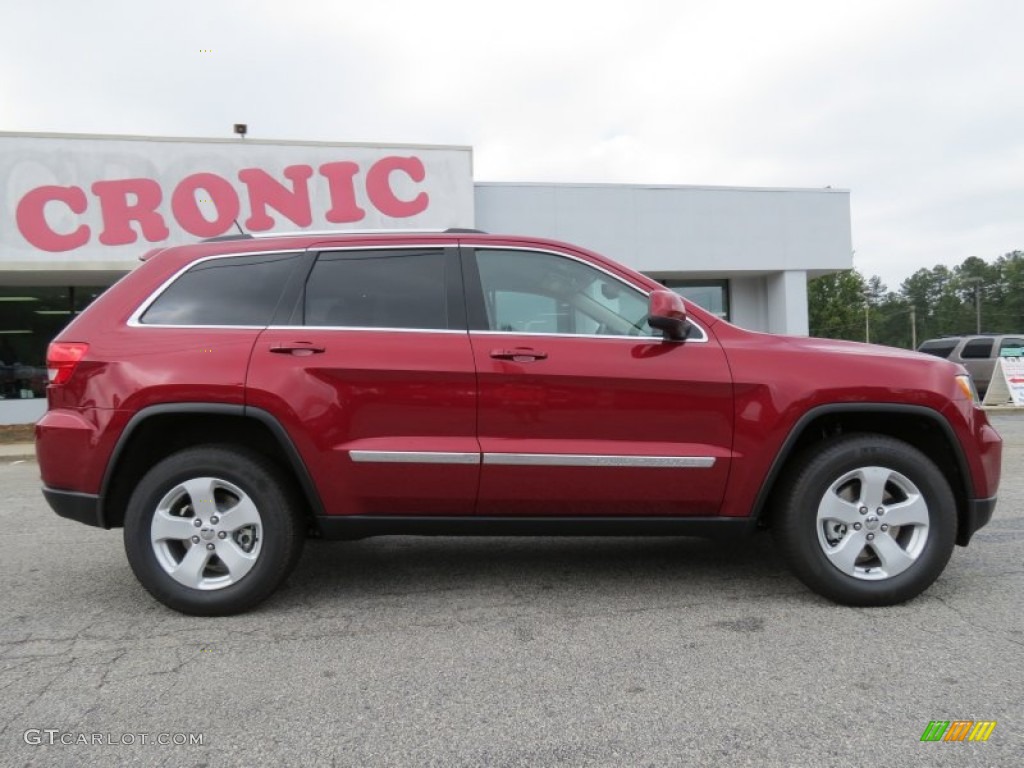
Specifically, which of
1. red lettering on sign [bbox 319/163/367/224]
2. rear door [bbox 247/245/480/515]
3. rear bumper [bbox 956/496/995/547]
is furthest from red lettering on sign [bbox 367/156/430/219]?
rear bumper [bbox 956/496/995/547]

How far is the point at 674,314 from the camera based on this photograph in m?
3.22

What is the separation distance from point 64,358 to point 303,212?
10.3 meters

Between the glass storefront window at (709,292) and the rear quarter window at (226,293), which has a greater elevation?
the glass storefront window at (709,292)

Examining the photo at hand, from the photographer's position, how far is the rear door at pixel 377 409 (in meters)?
3.28

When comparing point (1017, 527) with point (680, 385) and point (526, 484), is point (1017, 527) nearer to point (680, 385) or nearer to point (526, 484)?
point (680, 385)

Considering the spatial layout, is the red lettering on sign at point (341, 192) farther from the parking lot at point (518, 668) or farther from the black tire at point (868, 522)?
the black tire at point (868, 522)

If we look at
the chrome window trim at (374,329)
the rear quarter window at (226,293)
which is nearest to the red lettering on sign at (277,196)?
the rear quarter window at (226,293)

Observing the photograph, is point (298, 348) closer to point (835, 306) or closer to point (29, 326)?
point (29, 326)

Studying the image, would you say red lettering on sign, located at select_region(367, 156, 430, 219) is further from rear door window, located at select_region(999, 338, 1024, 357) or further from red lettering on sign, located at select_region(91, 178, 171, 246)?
rear door window, located at select_region(999, 338, 1024, 357)

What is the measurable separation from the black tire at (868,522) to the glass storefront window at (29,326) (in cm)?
1492

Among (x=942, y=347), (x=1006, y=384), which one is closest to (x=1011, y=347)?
(x=1006, y=384)

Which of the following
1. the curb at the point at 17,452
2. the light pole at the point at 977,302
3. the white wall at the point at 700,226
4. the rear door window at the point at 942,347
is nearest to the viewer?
the curb at the point at 17,452

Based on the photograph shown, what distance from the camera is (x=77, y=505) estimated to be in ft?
11.0

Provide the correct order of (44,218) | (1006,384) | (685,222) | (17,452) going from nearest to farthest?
(17,452), (44,218), (685,222), (1006,384)
